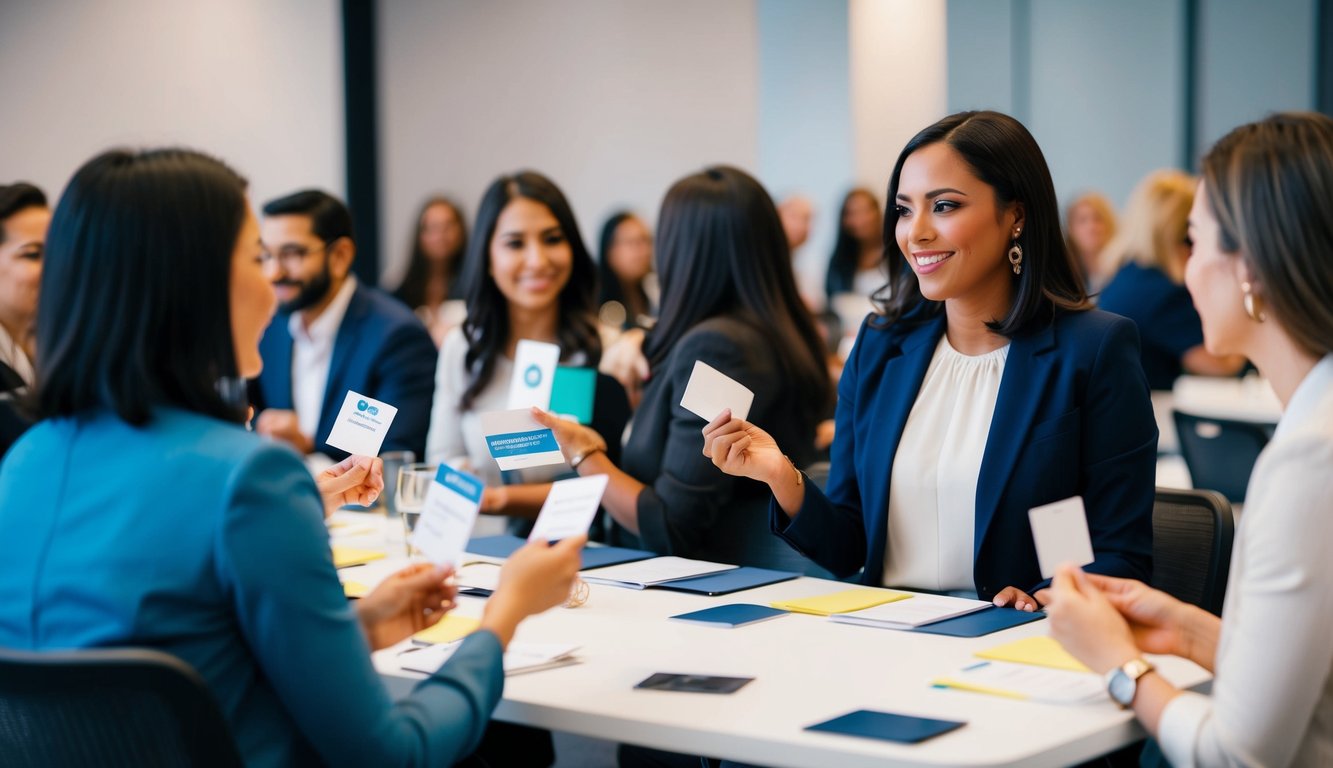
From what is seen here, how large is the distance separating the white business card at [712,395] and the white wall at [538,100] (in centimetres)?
653

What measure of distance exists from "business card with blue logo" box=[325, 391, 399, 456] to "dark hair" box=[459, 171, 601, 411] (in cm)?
166

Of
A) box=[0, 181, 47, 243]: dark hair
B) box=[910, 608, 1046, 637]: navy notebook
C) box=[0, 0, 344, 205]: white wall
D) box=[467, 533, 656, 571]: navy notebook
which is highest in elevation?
box=[0, 0, 344, 205]: white wall

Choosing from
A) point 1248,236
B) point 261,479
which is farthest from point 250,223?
point 1248,236

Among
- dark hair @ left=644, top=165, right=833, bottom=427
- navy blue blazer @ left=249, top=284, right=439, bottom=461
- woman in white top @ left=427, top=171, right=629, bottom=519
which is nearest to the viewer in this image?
dark hair @ left=644, top=165, right=833, bottom=427

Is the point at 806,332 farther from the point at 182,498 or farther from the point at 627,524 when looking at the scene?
the point at 182,498

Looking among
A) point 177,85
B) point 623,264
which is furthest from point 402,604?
point 623,264

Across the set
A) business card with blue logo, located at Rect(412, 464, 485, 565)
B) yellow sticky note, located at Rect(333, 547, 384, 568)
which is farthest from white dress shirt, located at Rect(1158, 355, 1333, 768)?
yellow sticky note, located at Rect(333, 547, 384, 568)

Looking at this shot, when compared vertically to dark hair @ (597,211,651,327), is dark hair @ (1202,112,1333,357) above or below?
above

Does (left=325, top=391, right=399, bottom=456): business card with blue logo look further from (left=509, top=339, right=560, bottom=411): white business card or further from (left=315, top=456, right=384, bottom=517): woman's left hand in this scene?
(left=509, top=339, right=560, bottom=411): white business card

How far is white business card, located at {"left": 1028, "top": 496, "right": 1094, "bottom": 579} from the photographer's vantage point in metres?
1.69

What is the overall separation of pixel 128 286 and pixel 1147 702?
1276 mm

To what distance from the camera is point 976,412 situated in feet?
8.41

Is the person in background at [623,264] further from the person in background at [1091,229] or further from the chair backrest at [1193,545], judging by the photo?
the chair backrest at [1193,545]

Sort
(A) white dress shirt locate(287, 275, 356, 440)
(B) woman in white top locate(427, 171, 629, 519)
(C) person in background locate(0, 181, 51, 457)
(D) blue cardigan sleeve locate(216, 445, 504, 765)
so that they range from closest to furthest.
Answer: (D) blue cardigan sleeve locate(216, 445, 504, 765), (C) person in background locate(0, 181, 51, 457), (B) woman in white top locate(427, 171, 629, 519), (A) white dress shirt locate(287, 275, 356, 440)
